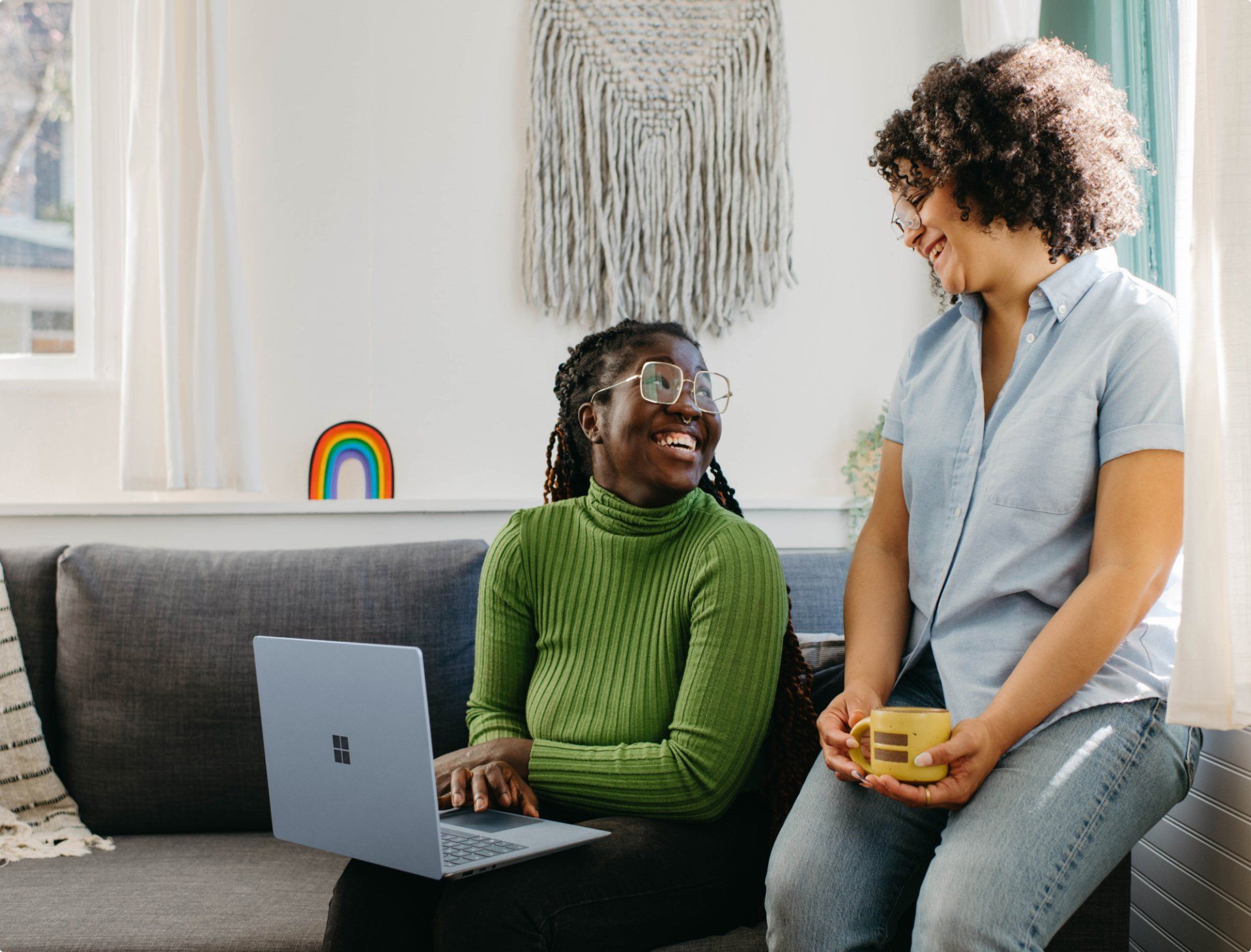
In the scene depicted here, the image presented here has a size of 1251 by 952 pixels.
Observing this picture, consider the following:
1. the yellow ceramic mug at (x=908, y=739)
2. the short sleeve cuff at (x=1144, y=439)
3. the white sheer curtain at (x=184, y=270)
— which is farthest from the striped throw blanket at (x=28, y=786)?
the short sleeve cuff at (x=1144, y=439)

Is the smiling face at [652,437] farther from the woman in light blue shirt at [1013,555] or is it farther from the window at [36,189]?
the window at [36,189]

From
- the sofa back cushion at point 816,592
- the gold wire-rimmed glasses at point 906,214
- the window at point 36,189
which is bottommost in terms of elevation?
the sofa back cushion at point 816,592

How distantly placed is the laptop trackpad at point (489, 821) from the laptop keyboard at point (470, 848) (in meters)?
0.03

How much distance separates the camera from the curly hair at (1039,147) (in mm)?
1270

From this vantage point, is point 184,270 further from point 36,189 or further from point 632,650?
point 632,650

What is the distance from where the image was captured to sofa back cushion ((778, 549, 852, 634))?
6.27ft

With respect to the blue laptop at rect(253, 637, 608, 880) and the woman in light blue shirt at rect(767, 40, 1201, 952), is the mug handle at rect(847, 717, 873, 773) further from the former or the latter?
the blue laptop at rect(253, 637, 608, 880)

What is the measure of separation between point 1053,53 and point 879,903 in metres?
1.07

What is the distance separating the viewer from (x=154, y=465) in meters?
2.22

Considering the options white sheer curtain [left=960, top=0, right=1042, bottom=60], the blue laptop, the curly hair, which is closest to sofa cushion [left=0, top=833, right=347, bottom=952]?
the blue laptop

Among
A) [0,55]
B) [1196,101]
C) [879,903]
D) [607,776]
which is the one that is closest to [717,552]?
[607,776]

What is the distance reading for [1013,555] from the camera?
120 cm

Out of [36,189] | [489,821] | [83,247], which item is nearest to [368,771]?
[489,821]

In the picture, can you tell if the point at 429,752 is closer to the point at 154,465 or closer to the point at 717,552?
the point at 717,552
